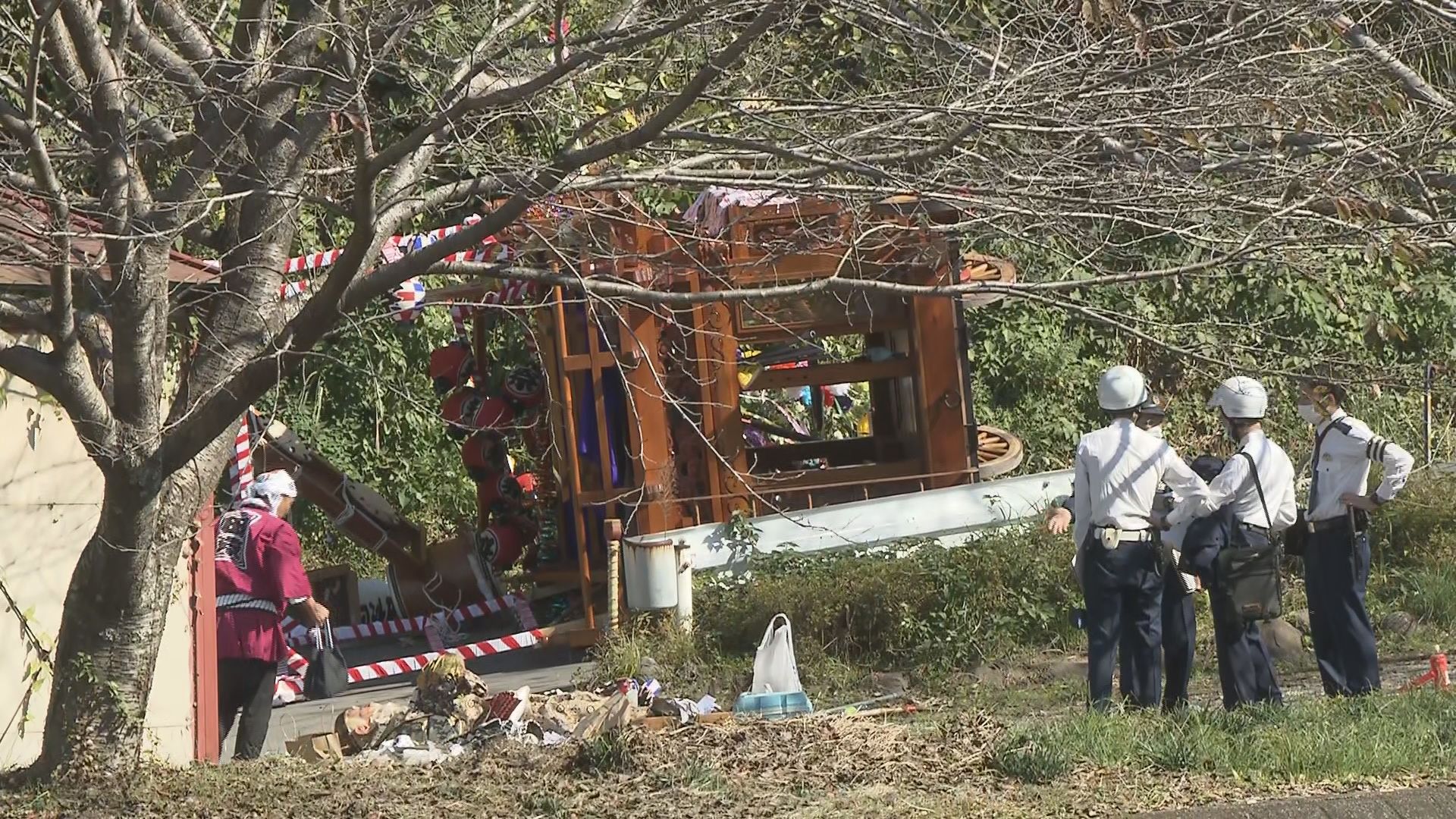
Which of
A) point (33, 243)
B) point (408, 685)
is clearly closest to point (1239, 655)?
point (33, 243)

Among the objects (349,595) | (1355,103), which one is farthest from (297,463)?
(1355,103)

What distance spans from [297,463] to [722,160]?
712cm

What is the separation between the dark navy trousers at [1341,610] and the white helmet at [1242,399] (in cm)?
82

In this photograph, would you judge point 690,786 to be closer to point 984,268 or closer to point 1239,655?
point 1239,655

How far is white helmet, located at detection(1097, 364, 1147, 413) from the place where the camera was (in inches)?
334

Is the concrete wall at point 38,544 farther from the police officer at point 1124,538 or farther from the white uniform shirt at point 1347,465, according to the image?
the white uniform shirt at point 1347,465

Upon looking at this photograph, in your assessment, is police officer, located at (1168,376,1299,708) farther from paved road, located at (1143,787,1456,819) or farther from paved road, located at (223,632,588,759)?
paved road, located at (223,632,588,759)

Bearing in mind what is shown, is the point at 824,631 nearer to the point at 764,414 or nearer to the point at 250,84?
the point at 250,84

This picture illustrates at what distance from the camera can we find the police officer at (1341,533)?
345 inches

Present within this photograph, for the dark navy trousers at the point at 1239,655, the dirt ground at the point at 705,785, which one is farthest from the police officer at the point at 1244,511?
the dirt ground at the point at 705,785

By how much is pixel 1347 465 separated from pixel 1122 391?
1.24 metres

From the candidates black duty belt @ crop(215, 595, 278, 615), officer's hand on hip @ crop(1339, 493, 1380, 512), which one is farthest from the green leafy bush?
black duty belt @ crop(215, 595, 278, 615)

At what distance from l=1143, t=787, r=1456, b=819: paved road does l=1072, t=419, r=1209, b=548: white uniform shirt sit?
A: 2.17 meters

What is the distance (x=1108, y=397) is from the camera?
8508 mm
